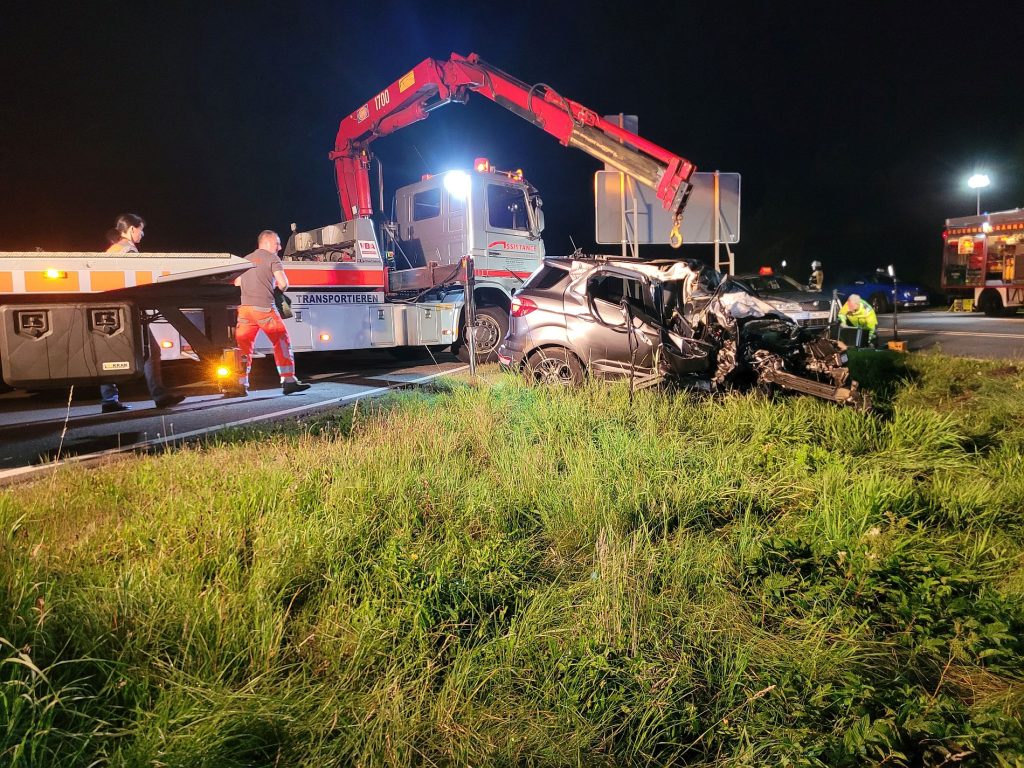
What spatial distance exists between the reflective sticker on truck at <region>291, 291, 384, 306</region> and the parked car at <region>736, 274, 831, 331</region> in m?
7.58

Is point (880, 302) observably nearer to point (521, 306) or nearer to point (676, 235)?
point (676, 235)

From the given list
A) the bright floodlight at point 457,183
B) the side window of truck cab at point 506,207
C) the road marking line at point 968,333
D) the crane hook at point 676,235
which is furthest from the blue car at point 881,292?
the bright floodlight at point 457,183

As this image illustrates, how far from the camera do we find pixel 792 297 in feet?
44.9

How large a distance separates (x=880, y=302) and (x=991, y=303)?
371 centimetres

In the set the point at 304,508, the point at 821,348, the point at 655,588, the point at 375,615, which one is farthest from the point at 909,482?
the point at 304,508

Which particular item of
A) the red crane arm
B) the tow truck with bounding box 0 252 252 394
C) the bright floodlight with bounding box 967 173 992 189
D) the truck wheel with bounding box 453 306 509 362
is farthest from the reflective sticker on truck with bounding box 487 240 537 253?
the bright floodlight with bounding box 967 173 992 189

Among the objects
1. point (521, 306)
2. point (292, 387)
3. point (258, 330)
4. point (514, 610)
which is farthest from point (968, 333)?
point (514, 610)

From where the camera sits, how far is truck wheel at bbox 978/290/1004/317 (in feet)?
64.2

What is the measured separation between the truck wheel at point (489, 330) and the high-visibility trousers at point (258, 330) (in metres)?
3.64

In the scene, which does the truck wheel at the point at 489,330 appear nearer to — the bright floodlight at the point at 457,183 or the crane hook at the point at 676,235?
the bright floodlight at the point at 457,183

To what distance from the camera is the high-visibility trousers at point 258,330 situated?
7641mm

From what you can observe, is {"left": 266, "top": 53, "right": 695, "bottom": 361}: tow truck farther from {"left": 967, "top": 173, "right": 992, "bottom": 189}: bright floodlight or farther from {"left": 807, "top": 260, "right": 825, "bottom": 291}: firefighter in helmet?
{"left": 967, "top": 173, "right": 992, "bottom": 189}: bright floodlight

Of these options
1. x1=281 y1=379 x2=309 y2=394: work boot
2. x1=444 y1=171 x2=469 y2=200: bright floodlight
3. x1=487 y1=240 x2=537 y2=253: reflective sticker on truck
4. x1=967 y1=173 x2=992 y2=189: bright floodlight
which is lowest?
x1=281 y1=379 x2=309 y2=394: work boot

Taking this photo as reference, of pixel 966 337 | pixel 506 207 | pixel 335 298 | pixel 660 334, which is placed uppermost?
pixel 506 207
